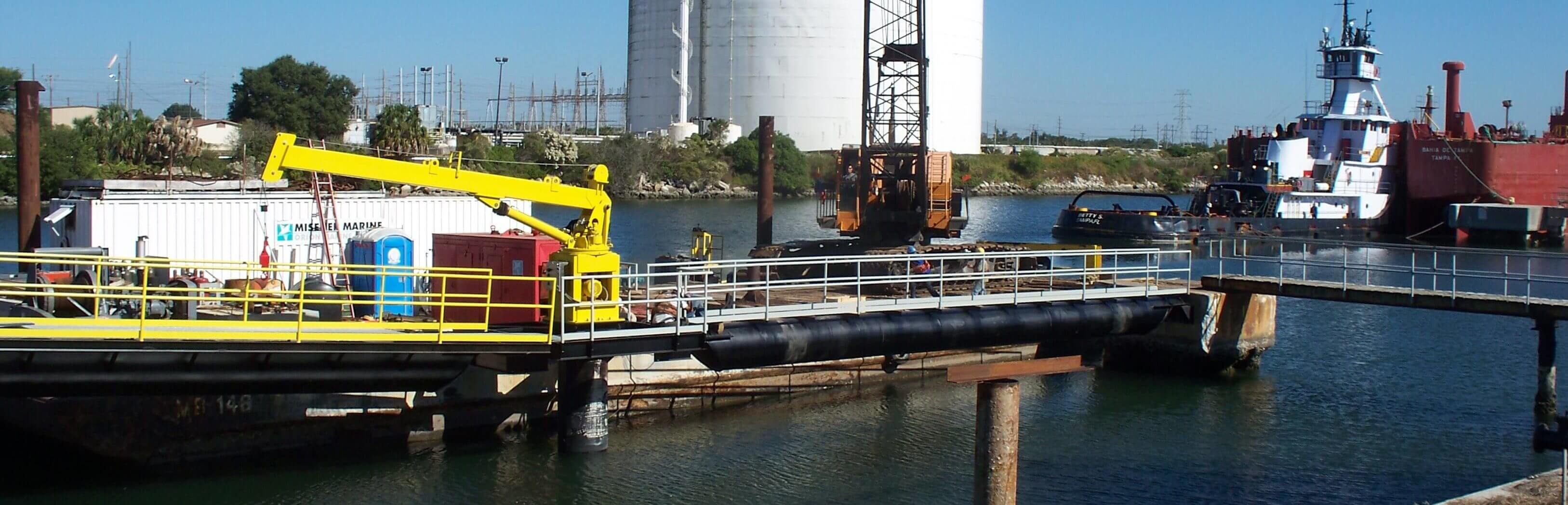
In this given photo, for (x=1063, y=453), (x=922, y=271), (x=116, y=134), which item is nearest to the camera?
(x=1063, y=453)

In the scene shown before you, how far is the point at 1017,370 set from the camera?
13.2 m

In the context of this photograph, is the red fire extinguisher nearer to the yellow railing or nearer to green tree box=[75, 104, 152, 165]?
the yellow railing

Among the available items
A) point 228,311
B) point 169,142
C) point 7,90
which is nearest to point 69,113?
point 7,90

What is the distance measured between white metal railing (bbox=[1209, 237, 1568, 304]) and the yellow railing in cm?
1578

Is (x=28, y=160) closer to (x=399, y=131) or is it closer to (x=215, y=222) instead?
(x=215, y=222)

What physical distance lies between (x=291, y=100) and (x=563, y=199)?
91.9 meters

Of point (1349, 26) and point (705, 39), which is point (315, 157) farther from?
point (705, 39)

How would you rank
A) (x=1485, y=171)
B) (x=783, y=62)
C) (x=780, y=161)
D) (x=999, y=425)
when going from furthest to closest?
1. (x=783, y=62)
2. (x=780, y=161)
3. (x=1485, y=171)
4. (x=999, y=425)

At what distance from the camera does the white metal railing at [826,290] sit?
19.1 meters

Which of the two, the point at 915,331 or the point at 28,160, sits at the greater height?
the point at 28,160

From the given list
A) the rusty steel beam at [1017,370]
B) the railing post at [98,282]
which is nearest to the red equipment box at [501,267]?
the railing post at [98,282]

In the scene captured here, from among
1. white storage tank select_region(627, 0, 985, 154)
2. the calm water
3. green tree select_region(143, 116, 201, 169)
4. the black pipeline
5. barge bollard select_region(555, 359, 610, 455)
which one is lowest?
the calm water

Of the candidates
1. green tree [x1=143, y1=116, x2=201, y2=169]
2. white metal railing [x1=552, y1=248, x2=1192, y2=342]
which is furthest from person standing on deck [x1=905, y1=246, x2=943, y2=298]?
green tree [x1=143, y1=116, x2=201, y2=169]

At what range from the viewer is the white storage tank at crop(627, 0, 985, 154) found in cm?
10894
